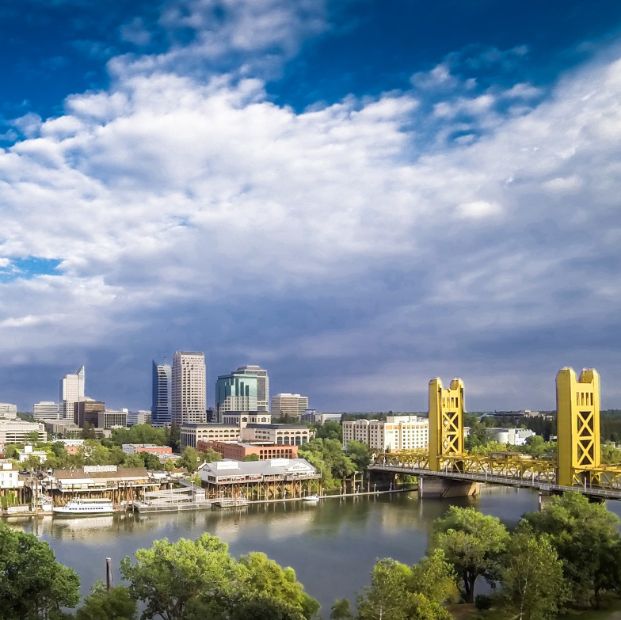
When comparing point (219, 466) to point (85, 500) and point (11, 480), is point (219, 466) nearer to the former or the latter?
point (85, 500)

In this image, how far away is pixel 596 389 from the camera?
28.4 m

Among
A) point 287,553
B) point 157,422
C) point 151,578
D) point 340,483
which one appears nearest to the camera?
point 151,578

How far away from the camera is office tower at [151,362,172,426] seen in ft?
399

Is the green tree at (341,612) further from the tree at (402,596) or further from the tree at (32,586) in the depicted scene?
the tree at (32,586)

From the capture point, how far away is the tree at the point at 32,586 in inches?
505

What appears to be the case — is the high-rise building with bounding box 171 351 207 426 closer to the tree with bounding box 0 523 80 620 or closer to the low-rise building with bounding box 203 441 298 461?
the low-rise building with bounding box 203 441 298 461

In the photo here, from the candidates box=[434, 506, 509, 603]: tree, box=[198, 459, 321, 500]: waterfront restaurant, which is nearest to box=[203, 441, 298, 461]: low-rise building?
box=[198, 459, 321, 500]: waterfront restaurant

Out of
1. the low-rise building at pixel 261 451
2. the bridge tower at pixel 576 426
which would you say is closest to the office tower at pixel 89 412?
the low-rise building at pixel 261 451

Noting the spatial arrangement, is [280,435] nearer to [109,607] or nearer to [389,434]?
[389,434]

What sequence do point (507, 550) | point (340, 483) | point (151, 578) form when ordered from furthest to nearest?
point (340, 483) < point (507, 550) < point (151, 578)

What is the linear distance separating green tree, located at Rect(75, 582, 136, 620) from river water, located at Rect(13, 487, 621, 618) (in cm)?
471

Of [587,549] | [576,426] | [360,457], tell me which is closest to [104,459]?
[360,457]

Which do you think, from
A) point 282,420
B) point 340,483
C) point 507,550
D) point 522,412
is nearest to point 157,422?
point 282,420

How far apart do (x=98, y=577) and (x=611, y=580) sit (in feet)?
41.6
